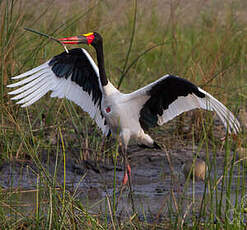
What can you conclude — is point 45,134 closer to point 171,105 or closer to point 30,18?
point 171,105

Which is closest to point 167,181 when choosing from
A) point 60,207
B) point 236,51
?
point 60,207

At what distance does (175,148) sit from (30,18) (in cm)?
247

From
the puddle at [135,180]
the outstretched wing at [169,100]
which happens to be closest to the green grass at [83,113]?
the puddle at [135,180]

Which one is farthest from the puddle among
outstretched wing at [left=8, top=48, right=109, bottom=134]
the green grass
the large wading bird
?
outstretched wing at [left=8, top=48, right=109, bottom=134]

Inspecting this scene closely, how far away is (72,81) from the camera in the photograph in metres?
5.69

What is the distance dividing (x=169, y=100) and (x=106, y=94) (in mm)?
574

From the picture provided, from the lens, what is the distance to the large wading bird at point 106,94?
5082 millimetres

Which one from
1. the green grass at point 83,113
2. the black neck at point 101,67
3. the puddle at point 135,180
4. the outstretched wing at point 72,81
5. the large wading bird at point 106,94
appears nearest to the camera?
the green grass at point 83,113

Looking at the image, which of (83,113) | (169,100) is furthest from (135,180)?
(83,113)

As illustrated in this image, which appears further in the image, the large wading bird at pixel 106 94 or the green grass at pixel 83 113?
the large wading bird at pixel 106 94

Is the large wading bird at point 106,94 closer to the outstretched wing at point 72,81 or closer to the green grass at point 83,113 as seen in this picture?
the outstretched wing at point 72,81

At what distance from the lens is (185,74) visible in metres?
6.14

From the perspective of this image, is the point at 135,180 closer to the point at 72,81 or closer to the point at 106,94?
the point at 106,94

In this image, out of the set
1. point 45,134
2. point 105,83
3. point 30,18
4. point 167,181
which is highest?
point 30,18
